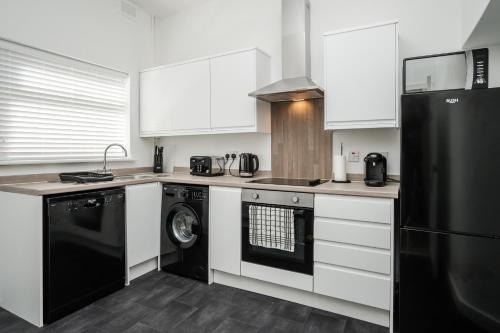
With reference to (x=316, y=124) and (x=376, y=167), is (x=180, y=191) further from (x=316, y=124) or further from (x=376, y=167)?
(x=376, y=167)

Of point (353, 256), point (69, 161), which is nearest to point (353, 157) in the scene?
point (353, 256)

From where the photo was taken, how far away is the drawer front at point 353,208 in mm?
1941

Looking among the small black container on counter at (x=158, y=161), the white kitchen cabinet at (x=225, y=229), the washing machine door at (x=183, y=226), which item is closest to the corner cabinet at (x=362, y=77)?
the white kitchen cabinet at (x=225, y=229)

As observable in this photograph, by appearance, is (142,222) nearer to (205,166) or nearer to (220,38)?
(205,166)

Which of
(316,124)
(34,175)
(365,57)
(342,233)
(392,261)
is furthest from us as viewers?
(316,124)

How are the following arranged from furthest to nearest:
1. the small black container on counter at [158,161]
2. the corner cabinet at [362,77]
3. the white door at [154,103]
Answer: the small black container on counter at [158,161] → the white door at [154,103] → the corner cabinet at [362,77]

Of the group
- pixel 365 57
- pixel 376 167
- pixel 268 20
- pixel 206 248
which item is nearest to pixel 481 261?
pixel 376 167

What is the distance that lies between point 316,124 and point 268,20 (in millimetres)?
1219

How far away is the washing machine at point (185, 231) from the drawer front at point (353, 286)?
1.05 metres

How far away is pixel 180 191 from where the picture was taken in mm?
2762

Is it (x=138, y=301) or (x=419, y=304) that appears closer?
(x=419, y=304)

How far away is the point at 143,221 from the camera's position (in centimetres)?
276

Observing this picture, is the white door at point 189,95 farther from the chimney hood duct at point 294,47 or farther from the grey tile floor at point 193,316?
the grey tile floor at point 193,316

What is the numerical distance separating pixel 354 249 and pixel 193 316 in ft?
4.10
